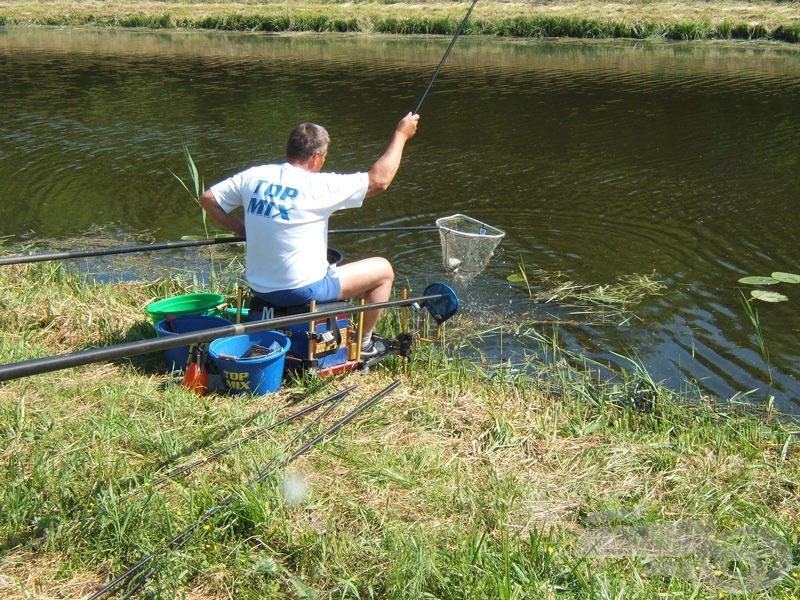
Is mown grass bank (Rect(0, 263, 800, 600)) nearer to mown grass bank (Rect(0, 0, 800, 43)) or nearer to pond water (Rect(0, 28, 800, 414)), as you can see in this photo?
pond water (Rect(0, 28, 800, 414))

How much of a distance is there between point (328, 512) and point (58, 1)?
41367mm

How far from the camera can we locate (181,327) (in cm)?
503

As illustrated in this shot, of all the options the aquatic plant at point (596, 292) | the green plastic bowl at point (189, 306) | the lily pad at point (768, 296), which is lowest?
the aquatic plant at point (596, 292)

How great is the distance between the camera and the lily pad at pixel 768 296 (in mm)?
7297

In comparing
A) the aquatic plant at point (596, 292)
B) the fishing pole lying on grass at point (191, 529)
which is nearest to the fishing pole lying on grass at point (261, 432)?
the fishing pole lying on grass at point (191, 529)

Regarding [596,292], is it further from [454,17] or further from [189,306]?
[454,17]

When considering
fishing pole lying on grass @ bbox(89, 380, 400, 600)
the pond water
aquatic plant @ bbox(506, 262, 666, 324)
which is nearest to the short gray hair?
fishing pole lying on grass @ bbox(89, 380, 400, 600)

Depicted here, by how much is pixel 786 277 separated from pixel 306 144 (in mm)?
4737

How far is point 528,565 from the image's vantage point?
125 inches

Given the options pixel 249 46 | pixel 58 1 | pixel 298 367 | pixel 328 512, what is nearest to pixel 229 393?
pixel 298 367

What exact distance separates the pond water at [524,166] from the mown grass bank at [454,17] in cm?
266

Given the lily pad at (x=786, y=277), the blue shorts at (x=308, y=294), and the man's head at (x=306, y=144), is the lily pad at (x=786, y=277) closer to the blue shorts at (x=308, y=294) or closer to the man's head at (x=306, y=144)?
the blue shorts at (x=308, y=294)

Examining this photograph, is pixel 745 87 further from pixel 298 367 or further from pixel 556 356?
pixel 298 367

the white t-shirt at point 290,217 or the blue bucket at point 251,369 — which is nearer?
the blue bucket at point 251,369
